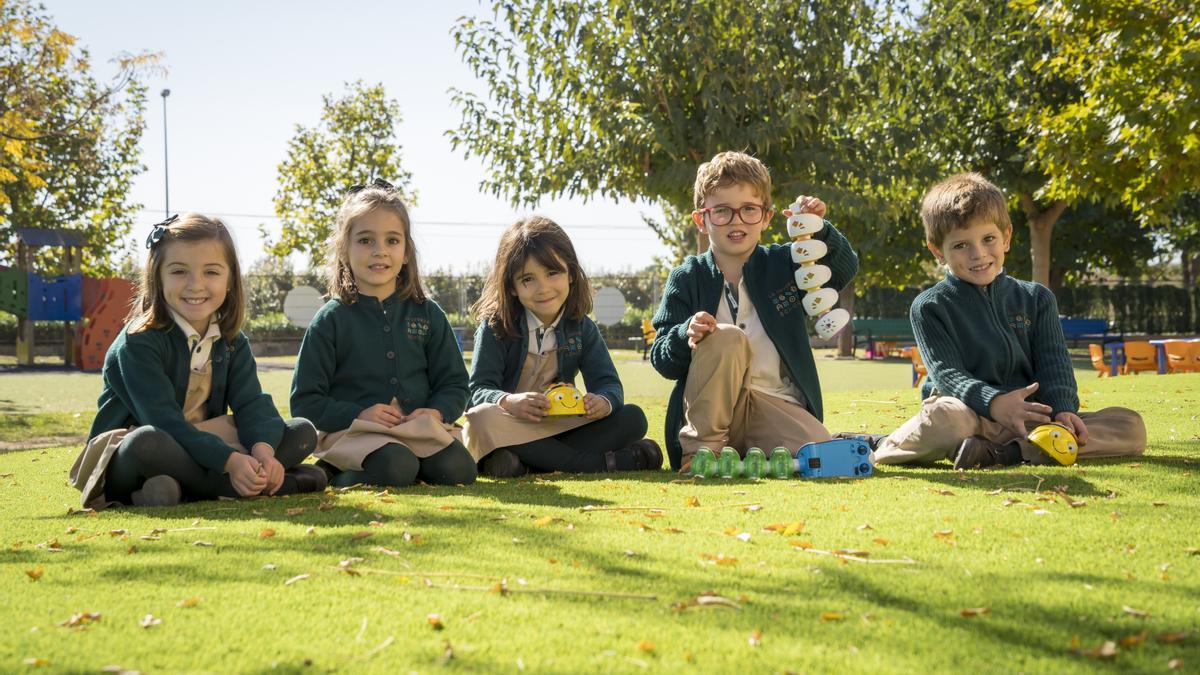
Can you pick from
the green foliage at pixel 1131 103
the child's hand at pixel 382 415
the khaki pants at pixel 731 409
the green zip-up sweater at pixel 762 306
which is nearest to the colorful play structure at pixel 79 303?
the green foliage at pixel 1131 103

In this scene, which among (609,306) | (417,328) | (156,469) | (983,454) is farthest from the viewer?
(609,306)

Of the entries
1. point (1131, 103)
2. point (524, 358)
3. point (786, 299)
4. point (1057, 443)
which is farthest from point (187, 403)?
point (1131, 103)

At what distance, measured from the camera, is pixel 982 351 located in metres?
5.20

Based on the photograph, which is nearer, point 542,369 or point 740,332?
point 740,332

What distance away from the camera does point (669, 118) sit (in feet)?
47.2

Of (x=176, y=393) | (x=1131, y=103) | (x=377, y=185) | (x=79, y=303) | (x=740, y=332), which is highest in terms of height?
(x=1131, y=103)

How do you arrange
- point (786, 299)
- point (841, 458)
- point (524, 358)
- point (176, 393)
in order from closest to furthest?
1. point (176, 393)
2. point (841, 458)
3. point (786, 299)
4. point (524, 358)

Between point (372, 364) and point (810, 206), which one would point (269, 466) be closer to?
point (372, 364)

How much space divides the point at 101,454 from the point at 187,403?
0.42 metres

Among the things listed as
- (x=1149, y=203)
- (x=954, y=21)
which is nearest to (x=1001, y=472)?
(x=1149, y=203)

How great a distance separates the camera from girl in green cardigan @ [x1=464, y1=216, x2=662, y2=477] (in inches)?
208

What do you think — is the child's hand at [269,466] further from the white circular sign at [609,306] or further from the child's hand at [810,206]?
the white circular sign at [609,306]

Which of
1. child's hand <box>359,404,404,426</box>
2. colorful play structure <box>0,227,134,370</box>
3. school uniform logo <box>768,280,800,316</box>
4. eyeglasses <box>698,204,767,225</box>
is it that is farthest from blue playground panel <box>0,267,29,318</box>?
school uniform logo <box>768,280,800,316</box>

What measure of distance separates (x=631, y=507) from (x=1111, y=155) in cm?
961
